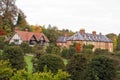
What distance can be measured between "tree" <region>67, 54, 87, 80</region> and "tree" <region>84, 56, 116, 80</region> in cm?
225

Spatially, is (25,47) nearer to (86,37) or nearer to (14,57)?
(14,57)

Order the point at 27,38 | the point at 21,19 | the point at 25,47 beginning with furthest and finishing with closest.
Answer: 1. the point at 27,38
2. the point at 21,19
3. the point at 25,47

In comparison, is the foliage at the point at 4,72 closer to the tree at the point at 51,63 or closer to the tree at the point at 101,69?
the tree at the point at 51,63

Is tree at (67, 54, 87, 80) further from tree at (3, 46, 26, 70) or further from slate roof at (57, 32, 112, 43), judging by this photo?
slate roof at (57, 32, 112, 43)

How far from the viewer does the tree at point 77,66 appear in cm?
2447

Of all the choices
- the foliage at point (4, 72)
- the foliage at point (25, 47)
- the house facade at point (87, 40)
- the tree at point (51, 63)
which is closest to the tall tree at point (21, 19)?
the foliage at point (25, 47)

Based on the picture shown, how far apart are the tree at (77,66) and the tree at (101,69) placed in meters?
2.25

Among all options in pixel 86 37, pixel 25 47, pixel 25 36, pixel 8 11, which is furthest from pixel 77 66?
pixel 86 37

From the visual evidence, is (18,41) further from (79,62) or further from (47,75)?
(47,75)

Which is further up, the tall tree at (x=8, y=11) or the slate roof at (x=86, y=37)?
the tall tree at (x=8, y=11)

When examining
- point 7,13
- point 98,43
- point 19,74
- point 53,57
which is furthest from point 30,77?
point 98,43

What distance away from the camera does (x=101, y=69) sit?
21.9 m

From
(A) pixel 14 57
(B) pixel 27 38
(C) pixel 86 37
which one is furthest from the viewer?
(C) pixel 86 37

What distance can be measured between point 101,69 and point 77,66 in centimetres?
310
